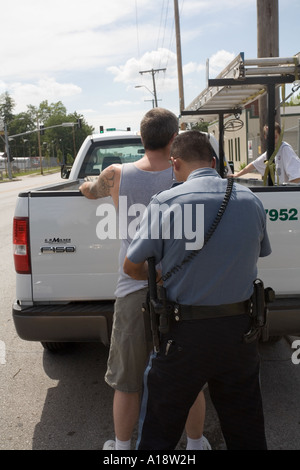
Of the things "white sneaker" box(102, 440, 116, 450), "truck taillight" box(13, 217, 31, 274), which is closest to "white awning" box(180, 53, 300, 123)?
"truck taillight" box(13, 217, 31, 274)

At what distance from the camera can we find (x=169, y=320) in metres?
2.21

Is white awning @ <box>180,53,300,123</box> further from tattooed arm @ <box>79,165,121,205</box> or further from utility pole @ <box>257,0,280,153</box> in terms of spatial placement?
utility pole @ <box>257,0,280,153</box>

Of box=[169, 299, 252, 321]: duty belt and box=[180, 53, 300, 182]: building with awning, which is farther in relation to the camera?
box=[180, 53, 300, 182]: building with awning

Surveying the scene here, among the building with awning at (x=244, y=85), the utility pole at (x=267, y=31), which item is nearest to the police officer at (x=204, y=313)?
the building with awning at (x=244, y=85)

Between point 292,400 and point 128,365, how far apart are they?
1534 millimetres

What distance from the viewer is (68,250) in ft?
11.1

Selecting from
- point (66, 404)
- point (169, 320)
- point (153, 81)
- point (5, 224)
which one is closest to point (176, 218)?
point (169, 320)

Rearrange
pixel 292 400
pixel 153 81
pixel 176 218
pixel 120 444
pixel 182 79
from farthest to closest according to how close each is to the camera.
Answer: pixel 153 81 < pixel 182 79 < pixel 292 400 < pixel 120 444 < pixel 176 218

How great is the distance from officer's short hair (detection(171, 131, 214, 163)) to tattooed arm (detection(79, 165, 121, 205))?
567 mm

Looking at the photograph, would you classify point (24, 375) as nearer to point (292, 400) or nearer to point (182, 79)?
point (292, 400)

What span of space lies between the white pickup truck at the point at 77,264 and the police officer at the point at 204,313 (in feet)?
3.89

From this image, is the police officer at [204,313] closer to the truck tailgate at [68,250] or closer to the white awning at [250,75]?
the truck tailgate at [68,250]

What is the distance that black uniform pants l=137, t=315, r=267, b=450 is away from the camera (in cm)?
216

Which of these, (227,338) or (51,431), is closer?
(227,338)
